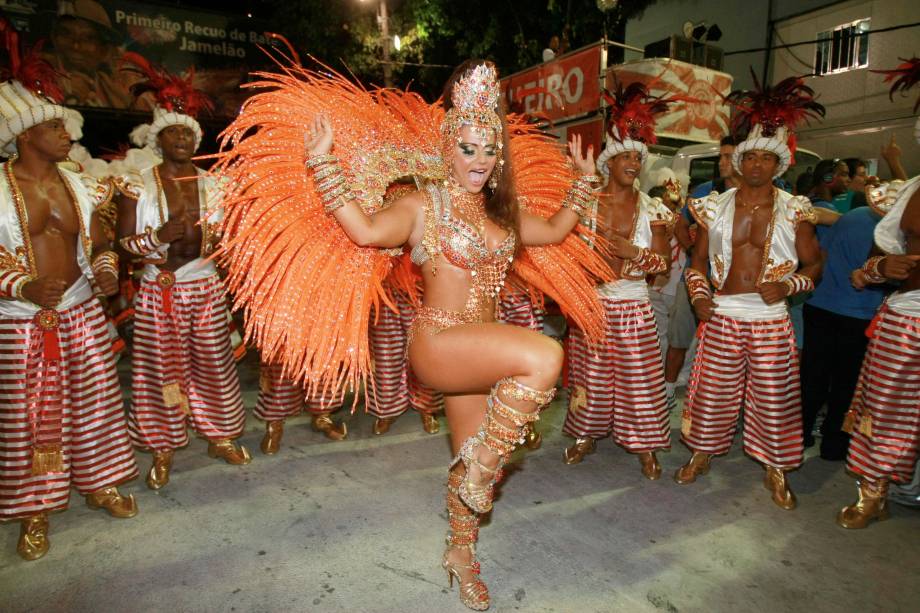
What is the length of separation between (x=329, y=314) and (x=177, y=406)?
77.1 inches

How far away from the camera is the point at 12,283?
2826 millimetres

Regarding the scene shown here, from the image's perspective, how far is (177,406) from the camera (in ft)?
12.2

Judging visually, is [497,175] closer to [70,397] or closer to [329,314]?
[329,314]

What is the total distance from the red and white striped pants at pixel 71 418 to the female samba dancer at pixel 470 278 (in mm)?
2022

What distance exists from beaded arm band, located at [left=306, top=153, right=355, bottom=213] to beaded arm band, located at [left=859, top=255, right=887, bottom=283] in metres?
3.03

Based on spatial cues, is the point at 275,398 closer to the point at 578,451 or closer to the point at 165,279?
the point at 165,279

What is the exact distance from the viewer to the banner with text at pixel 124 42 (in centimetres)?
1056

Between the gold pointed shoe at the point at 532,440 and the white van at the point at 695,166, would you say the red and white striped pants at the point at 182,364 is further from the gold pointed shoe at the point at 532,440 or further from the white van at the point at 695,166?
the white van at the point at 695,166

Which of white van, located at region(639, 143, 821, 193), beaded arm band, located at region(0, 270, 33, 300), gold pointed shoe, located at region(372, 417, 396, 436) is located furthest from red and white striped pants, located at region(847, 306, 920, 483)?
white van, located at region(639, 143, 821, 193)

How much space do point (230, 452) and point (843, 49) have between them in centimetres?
1304

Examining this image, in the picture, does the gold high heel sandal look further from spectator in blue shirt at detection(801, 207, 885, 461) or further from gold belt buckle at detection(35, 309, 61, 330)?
spectator in blue shirt at detection(801, 207, 885, 461)

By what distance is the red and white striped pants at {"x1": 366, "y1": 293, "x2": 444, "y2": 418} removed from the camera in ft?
14.9

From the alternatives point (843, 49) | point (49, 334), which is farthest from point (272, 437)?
point (843, 49)

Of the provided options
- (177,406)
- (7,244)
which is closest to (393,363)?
(177,406)
